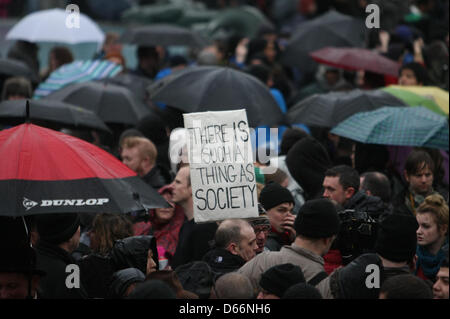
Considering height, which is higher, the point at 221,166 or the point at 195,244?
the point at 221,166

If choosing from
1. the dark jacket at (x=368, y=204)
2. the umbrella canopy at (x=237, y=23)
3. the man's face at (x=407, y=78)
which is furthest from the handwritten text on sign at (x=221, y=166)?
the umbrella canopy at (x=237, y=23)

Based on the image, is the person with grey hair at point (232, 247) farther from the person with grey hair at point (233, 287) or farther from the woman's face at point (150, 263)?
the person with grey hair at point (233, 287)

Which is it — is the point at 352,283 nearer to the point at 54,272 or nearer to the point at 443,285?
the point at 443,285

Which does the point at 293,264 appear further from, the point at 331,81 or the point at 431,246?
the point at 331,81

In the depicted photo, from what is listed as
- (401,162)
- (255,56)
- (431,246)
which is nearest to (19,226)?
(431,246)

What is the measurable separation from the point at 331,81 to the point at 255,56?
5.75 ft

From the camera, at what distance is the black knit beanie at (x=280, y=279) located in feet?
19.7

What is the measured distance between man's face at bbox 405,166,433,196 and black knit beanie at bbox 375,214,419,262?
2.44m

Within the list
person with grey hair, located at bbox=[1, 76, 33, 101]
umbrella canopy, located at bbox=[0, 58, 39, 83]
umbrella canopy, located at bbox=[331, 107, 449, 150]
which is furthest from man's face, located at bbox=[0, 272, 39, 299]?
umbrella canopy, located at bbox=[0, 58, 39, 83]

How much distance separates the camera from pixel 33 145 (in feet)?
21.5

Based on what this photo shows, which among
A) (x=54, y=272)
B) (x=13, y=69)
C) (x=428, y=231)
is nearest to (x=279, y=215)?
(x=428, y=231)

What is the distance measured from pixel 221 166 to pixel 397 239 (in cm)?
143

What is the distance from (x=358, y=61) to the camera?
13086 mm
